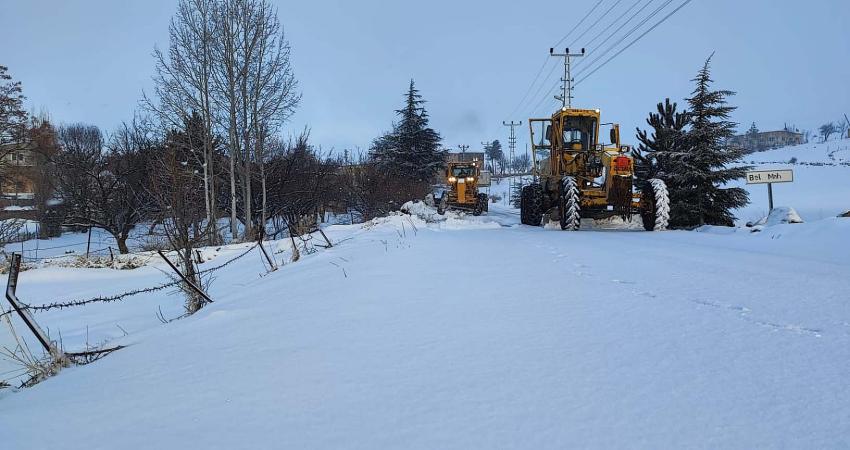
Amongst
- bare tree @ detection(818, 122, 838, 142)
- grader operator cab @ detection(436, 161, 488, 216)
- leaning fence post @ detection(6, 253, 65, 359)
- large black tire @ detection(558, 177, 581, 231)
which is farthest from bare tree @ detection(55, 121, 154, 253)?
bare tree @ detection(818, 122, 838, 142)

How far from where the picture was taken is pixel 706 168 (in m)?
14.6

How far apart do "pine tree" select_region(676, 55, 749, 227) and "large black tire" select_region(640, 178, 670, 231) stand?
4949 millimetres

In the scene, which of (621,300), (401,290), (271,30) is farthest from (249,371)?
(271,30)

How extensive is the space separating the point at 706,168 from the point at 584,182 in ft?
18.9

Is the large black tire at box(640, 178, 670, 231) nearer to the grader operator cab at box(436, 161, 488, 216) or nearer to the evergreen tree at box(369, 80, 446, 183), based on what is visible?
the grader operator cab at box(436, 161, 488, 216)

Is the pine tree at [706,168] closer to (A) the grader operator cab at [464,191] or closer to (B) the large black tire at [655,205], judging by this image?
(B) the large black tire at [655,205]

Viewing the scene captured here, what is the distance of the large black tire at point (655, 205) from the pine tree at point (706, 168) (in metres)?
4.95

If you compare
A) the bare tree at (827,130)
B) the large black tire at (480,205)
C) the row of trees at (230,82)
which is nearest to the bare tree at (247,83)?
the row of trees at (230,82)

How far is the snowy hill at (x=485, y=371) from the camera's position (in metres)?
1.41

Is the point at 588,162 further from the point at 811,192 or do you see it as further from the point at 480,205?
the point at 811,192

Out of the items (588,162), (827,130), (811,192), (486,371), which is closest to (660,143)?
(588,162)

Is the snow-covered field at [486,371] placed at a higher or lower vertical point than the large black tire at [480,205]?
lower

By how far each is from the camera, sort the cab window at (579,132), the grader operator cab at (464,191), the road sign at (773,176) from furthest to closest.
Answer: the grader operator cab at (464,191), the cab window at (579,132), the road sign at (773,176)

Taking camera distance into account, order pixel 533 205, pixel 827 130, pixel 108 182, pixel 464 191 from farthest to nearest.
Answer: pixel 827 130 < pixel 464 191 < pixel 108 182 < pixel 533 205
